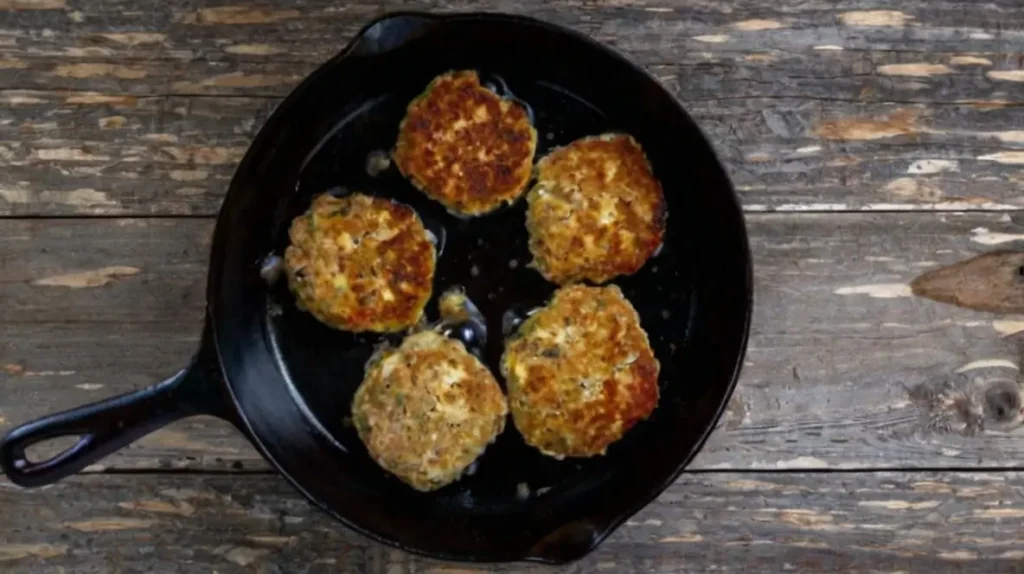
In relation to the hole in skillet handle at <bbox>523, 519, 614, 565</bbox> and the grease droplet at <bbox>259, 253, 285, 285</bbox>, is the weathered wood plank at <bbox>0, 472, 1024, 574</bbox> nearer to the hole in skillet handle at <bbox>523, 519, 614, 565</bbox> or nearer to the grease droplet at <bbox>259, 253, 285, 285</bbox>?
the hole in skillet handle at <bbox>523, 519, 614, 565</bbox>

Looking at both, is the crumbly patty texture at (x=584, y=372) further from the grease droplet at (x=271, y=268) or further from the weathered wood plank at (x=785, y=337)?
the grease droplet at (x=271, y=268)

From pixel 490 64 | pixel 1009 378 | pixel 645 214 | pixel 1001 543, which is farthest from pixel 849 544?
pixel 490 64

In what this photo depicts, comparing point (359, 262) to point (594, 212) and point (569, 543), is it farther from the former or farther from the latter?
point (569, 543)

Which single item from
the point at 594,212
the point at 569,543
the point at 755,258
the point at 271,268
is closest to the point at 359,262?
the point at 271,268

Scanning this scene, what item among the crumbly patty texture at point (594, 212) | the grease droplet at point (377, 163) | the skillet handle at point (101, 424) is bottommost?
the skillet handle at point (101, 424)

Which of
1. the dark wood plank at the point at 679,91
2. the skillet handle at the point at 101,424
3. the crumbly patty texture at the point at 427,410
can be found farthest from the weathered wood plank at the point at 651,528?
the dark wood plank at the point at 679,91

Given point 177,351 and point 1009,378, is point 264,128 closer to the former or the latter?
point 177,351
